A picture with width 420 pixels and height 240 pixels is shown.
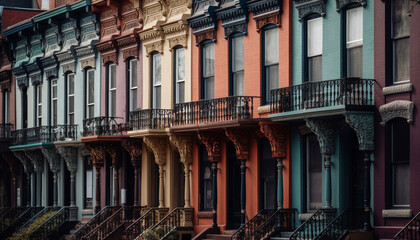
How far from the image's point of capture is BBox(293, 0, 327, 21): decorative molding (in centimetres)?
2992

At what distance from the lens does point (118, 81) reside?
41.6m

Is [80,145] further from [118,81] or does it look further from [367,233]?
[367,233]

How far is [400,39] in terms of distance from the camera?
27.1m

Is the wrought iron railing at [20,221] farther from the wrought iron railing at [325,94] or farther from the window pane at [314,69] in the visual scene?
the window pane at [314,69]

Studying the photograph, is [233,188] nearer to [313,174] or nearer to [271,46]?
[313,174]

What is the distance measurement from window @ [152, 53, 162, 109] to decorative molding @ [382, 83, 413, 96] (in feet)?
44.9

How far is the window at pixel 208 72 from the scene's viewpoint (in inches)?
1417

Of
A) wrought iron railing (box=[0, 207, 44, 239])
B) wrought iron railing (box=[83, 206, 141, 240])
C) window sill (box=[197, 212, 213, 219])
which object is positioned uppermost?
window sill (box=[197, 212, 213, 219])

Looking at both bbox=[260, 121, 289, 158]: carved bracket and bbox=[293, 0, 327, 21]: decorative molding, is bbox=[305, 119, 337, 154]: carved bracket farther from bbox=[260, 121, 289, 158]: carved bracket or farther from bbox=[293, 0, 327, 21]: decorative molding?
bbox=[293, 0, 327, 21]: decorative molding

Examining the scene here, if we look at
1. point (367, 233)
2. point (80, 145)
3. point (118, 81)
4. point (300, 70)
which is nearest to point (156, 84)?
point (118, 81)

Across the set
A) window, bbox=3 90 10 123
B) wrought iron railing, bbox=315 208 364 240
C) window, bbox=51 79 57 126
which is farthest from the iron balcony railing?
wrought iron railing, bbox=315 208 364 240

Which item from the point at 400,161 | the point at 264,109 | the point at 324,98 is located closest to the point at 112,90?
the point at 264,109

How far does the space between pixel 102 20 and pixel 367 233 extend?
1941cm

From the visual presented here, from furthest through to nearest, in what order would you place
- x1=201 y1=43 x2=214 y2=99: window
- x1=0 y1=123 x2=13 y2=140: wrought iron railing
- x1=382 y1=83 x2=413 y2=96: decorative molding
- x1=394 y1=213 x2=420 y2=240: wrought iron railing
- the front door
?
1. x1=0 y1=123 x2=13 y2=140: wrought iron railing
2. x1=201 y1=43 x2=214 y2=99: window
3. the front door
4. x1=382 y1=83 x2=413 y2=96: decorative molding
5. x1=394 y1=213 x2=420 y2=240: wrought iron railing
